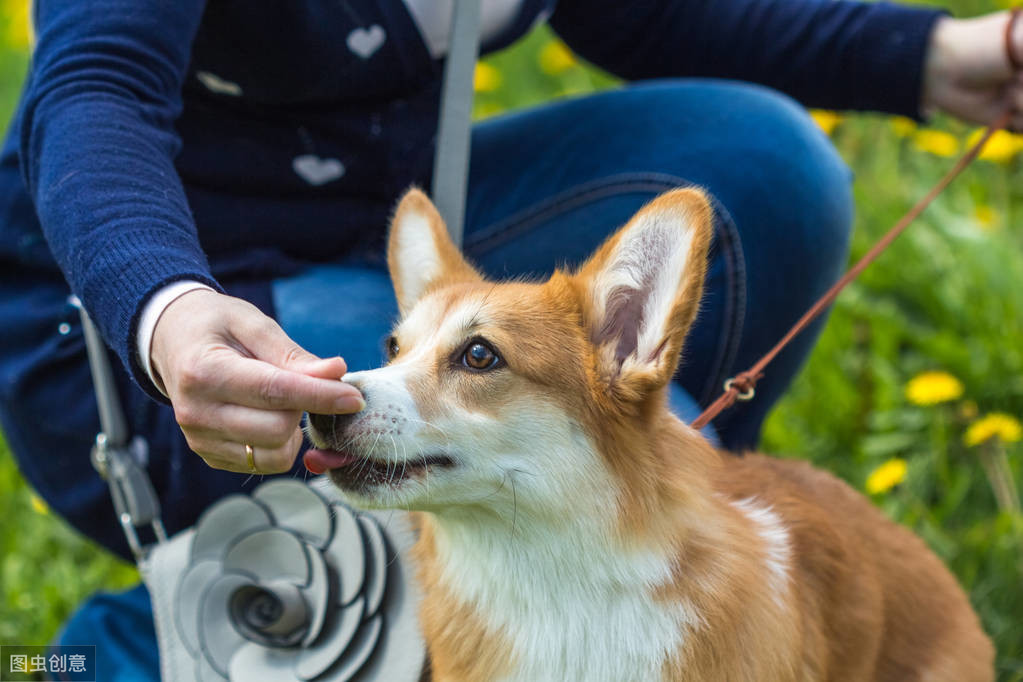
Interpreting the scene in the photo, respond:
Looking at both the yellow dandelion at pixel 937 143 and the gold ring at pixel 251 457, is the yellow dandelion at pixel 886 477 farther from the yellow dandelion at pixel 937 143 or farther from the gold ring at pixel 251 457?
the gold ring at pixel 251 457

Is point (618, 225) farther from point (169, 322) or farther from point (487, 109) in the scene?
point (487, 109)

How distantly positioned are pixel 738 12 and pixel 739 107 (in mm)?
322

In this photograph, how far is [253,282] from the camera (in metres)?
1.99

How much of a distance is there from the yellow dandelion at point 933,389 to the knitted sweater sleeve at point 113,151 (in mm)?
1848

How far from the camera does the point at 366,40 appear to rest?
1957mm

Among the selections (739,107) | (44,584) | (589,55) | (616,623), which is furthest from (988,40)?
(44,584)

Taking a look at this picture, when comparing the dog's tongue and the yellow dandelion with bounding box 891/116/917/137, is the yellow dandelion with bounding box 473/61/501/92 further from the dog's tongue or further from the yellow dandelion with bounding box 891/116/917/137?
the dog's tongue

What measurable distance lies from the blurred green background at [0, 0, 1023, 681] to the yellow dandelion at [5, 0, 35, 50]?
10.1 ft

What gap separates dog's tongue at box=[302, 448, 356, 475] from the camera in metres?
1.33

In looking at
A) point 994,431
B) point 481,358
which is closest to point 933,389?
point 994,431

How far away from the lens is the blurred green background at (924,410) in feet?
7.91

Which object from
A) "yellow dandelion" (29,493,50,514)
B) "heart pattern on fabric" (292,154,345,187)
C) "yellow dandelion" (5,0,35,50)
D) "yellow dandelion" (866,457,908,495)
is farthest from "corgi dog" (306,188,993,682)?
"yellow dandelion" (5,0,35,50)

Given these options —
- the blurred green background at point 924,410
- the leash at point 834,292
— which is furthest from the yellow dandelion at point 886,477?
the leash at point 834,292

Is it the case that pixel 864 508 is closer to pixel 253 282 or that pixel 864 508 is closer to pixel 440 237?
pixel 440 237
